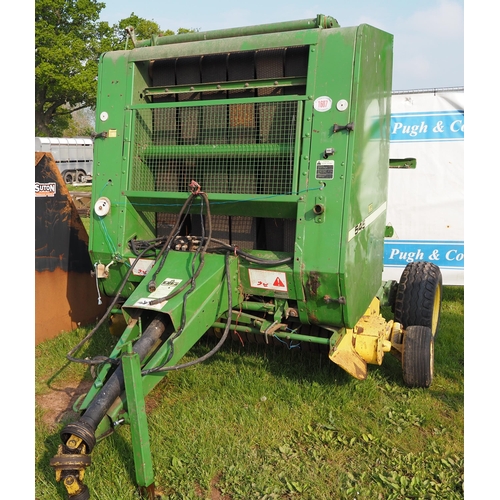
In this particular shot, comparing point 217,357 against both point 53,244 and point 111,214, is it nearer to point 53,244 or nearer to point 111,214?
point 111,214

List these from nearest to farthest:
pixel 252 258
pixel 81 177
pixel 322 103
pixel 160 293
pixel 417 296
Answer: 1. pixel 160 293
2. pixel 322 103
3. pixel 252 258
4. pixel 417 296
5. pixel 81 177

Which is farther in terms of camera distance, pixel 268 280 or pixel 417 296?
pixel 417 296

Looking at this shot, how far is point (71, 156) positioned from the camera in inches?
977

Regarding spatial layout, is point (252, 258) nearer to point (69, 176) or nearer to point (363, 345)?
point (363, 345)

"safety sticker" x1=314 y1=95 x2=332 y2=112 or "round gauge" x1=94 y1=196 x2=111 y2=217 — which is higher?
"safety sticker" x1=314 y1=95 x2=332 y2=112

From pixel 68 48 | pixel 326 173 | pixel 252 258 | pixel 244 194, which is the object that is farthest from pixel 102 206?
pixel 68 48

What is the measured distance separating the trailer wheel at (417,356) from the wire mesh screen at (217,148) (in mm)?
Answer: 1610

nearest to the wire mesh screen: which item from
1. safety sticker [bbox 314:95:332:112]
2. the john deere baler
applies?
the john deere baler

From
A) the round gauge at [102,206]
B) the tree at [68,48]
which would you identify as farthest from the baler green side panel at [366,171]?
the tree at [68,48]

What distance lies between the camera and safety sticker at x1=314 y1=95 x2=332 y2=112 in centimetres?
354

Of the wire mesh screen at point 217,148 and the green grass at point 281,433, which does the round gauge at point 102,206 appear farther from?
the green grass at point 281,433

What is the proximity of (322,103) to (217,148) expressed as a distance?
0.85m

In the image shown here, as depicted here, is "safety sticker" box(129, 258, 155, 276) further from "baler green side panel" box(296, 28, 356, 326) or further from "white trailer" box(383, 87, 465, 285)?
"white trailer" box(383, 87, 465, 285)

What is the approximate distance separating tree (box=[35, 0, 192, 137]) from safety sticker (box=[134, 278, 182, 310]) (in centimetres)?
2528
